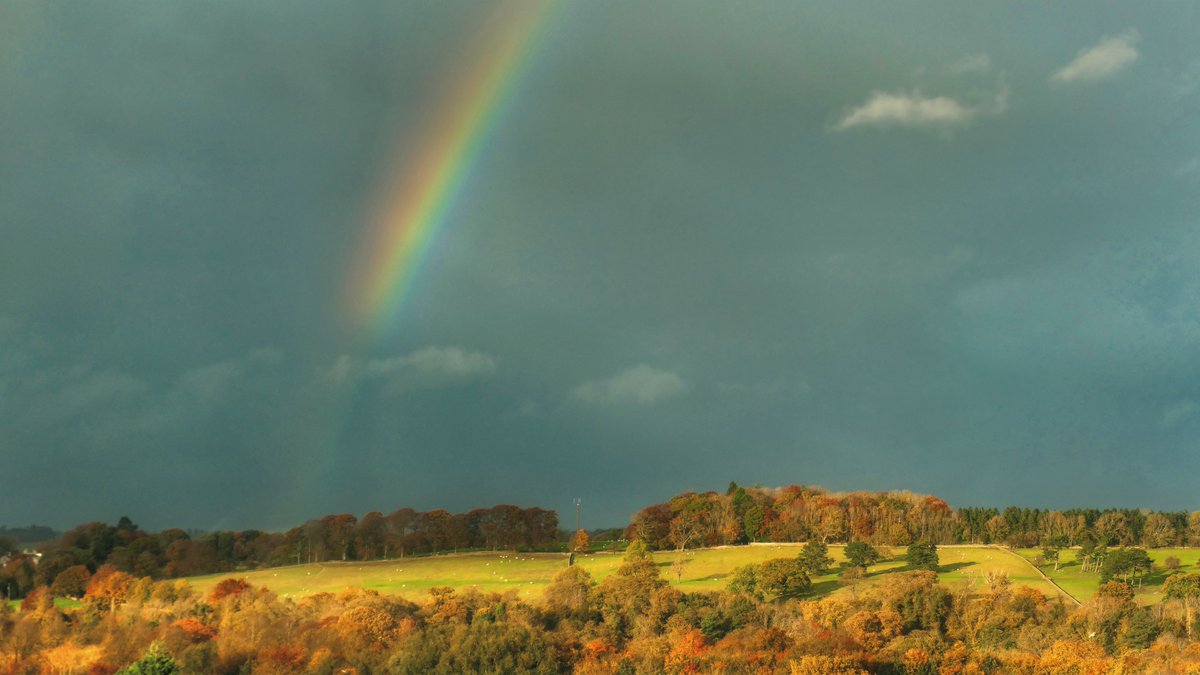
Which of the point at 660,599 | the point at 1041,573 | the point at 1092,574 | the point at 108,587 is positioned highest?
the point at 108,587

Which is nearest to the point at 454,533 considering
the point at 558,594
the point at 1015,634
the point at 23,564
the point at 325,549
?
the point at 325,549

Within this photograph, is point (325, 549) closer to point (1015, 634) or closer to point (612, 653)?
point (612, 653)

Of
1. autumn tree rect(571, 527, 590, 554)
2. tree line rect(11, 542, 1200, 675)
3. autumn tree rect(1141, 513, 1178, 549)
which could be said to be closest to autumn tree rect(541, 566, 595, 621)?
tree line rect(11, 542, 1200, 675)

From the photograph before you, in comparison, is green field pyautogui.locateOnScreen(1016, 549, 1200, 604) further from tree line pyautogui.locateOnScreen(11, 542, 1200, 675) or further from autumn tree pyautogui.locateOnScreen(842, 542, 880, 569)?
autumn tree pyautogui.locateOnScreen(842, 542, 880, 569)

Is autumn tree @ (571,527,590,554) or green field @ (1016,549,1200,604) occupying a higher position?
autumn tree @ (571,527,590,554)

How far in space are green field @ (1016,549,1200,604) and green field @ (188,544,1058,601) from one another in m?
2.49

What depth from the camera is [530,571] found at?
126m

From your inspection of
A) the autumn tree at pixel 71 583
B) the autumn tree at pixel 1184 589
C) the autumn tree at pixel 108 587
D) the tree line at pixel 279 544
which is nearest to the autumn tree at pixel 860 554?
the autumn tree at pixel 1184 589

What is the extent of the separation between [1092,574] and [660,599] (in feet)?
186

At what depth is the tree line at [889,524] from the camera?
5517 inches

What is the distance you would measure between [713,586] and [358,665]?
46368 millimetres

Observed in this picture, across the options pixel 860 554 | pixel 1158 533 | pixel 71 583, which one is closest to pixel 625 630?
pixel 860 554

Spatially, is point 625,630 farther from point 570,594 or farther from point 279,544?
point 279,544

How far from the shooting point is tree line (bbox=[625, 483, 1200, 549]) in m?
140
